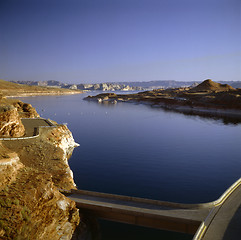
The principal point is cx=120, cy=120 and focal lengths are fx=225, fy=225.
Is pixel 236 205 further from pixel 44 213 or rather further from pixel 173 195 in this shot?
pixel 44 213

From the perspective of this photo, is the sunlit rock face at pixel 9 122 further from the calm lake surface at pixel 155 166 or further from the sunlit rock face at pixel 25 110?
the sunlit rock face at pixel 25 110

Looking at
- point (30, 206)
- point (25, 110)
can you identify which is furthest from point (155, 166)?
point (25, 110)

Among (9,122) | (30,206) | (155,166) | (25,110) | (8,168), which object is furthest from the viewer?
(25,110)

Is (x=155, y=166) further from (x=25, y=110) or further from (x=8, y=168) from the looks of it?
(x=25, y=110)

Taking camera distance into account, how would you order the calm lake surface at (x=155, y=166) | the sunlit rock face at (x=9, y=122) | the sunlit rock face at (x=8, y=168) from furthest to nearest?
the sunlit rock face at (x=9, y=122) → the calm lake surface at (x=155, y=166) → the sunlit rock face at (x=8, y=168)

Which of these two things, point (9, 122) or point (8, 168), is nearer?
point (8, 168)

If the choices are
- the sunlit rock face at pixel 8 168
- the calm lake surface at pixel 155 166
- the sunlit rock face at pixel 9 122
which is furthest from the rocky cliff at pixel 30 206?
the sunlit rock face at pixel 9 122

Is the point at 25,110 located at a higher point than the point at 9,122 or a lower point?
higher

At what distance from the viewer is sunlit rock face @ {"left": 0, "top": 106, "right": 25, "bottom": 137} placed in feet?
97.7

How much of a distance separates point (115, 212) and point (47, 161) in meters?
12.2

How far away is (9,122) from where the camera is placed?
100ft

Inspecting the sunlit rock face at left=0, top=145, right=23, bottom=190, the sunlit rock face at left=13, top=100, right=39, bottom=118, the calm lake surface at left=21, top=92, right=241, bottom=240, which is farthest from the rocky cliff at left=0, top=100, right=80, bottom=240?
the sunlit rock face at left=13, top=100, right=39, bottom=118

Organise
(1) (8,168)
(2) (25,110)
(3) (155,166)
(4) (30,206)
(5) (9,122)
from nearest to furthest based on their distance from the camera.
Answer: (4) (30,206)
(1) (8,168)
(5) (9,122)
(3) (155,166)
(2) (25,110)

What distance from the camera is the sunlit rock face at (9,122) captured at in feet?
97.7
